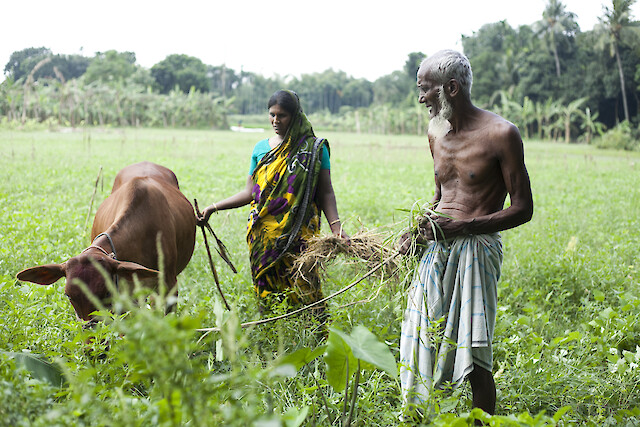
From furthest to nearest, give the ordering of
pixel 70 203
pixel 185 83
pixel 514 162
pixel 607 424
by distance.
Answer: pixel 185 83
pixel 70 203
pixel 607 424
pixel 514 162

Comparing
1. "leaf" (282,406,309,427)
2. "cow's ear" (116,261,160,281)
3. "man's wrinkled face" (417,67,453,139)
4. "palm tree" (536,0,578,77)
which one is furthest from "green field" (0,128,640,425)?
"palm tree" (536,0,578,77)

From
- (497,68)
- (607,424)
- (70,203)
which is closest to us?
(607,424)

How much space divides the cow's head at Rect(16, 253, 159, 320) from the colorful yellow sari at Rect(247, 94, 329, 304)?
38.1 inches

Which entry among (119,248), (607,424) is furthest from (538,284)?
(119,248)

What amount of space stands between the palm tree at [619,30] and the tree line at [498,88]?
2.6 inches

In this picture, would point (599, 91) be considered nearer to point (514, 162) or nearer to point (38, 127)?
point (38, 127)

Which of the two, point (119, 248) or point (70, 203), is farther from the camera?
point (70, 203)

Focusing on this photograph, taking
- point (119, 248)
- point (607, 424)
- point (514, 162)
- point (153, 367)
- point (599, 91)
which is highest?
point (599, 91)

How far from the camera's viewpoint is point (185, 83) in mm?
62406

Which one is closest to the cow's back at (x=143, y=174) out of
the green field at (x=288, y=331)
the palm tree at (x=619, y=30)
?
the green field at (x=288, y=331)

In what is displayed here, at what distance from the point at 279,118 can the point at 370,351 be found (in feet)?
7.16

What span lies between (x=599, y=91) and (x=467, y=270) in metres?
41.1

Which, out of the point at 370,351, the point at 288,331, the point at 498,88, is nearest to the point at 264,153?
the point at 288,331

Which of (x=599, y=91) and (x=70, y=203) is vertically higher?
(x=599, y=91)
